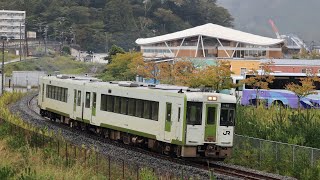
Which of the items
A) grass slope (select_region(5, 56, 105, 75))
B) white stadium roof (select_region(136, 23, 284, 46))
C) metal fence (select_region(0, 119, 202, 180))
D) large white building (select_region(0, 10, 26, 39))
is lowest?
grass slope (select_region(5, 56, 105, 75))

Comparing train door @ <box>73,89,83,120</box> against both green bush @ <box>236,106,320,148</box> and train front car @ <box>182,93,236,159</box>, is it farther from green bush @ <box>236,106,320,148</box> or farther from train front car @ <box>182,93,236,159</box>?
train front car @ <box>182,93,236,159</box>

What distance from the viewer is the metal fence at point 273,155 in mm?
17641

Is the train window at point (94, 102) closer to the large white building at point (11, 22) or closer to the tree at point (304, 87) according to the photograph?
the tree at point (304, 87)

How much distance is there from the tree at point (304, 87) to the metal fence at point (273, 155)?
62.3ft

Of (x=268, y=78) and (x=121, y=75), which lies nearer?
(x=268, y=78)

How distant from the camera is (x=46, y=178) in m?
14.4

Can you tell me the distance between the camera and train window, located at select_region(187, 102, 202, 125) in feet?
59.9

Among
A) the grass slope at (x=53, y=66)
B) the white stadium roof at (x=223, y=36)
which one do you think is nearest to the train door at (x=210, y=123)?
the white stadium roof at (x=223, y=36)

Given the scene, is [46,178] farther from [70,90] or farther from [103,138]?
[70,90]

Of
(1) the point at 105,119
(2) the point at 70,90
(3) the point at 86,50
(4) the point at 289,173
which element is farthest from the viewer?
(3) the point at 86,50

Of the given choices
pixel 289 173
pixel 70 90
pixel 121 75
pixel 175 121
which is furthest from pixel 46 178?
pixel 121 75

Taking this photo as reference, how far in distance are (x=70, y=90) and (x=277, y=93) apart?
20.2 m

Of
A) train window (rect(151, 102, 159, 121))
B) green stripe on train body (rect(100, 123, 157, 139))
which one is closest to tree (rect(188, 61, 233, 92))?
green stripe on train body (rect(100, 123, 157, 139))

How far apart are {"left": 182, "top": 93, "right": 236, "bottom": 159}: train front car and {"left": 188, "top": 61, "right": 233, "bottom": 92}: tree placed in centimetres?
2438
